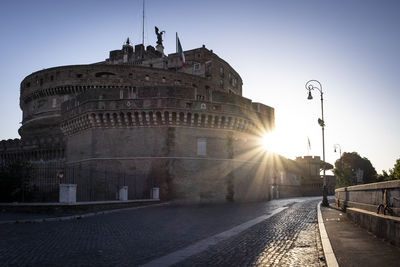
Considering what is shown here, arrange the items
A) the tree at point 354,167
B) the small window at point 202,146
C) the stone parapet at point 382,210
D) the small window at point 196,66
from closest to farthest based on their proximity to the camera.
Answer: the stone parapet at point 382,210 < the small window at point 202,146 < the small window at point 196,66 < the tree at point 354,167

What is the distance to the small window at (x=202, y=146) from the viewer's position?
90.0 feet

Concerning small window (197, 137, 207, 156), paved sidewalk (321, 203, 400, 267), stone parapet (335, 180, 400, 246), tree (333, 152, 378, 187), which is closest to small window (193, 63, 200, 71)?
small window (197, 137, 207, 156)

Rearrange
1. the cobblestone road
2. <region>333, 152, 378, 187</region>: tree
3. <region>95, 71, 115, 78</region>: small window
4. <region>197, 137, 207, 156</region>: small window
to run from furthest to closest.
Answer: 1. <region>333, 152, 378, 187</region>: tree
2. <region>95, 71, 115, 78</region>: small window
3. <region>197, 137, 207, 156</region>: small window
4. the cobblestone road

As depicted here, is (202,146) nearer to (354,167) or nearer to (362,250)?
(362,250)

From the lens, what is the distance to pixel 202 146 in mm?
27547

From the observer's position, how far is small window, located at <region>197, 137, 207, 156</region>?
90.0 ft

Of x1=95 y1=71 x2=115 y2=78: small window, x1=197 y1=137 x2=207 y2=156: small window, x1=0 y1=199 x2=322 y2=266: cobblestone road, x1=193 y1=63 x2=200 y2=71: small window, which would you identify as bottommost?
x1=0 y1=199 x2=322 y2=266: cobblestone road

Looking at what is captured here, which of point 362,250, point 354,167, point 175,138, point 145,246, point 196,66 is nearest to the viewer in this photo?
point 362,250

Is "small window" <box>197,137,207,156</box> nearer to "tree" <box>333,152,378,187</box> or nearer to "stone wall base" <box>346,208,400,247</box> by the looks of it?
"stone wall base" <box>346,208,400,247</box>

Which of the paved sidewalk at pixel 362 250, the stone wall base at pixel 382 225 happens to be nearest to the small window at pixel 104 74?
the stone wall base at pixel 382 225

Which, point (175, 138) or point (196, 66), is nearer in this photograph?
point (175, 138)

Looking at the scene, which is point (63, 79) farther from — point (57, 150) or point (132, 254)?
point (132, 254)

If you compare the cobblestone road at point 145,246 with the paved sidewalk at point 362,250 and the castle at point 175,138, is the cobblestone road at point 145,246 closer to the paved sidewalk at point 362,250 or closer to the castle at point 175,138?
the paved sidewalk at point 362,250

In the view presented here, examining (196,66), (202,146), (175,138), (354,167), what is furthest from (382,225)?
(354,167)
